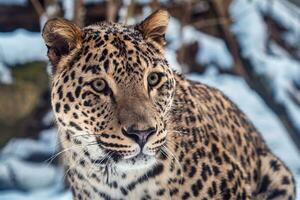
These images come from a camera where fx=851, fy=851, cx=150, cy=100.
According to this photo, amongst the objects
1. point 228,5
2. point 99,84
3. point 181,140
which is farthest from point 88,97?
point 228,5

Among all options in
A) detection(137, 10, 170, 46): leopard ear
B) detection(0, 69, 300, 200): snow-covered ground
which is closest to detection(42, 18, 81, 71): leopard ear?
detection(137, 10, 170, 46): leopard ear

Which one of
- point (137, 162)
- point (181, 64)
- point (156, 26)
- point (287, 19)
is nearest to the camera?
point (137, 162)

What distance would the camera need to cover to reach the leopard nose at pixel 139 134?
4.52 metres

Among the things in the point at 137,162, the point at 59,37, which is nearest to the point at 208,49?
the point at 59,37

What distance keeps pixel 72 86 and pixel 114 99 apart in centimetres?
27

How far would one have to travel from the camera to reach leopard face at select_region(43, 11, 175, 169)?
15.2ft

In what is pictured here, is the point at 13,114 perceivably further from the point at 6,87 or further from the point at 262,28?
the point at 262,28

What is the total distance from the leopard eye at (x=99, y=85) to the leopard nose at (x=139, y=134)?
35cm

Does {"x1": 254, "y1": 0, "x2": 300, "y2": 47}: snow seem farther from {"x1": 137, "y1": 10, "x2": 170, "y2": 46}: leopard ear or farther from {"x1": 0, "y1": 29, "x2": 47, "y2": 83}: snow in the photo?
{"x1": 137, "y1": 10, "x2": 170, "y2": 46}: leopard ear

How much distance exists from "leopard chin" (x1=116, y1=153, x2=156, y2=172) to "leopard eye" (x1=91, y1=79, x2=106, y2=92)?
→ 43 cm

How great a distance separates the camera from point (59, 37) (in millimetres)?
5004

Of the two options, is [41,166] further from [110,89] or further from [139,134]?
[139,134]

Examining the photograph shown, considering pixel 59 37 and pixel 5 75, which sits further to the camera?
pixel 5 75

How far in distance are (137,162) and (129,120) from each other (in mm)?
263
